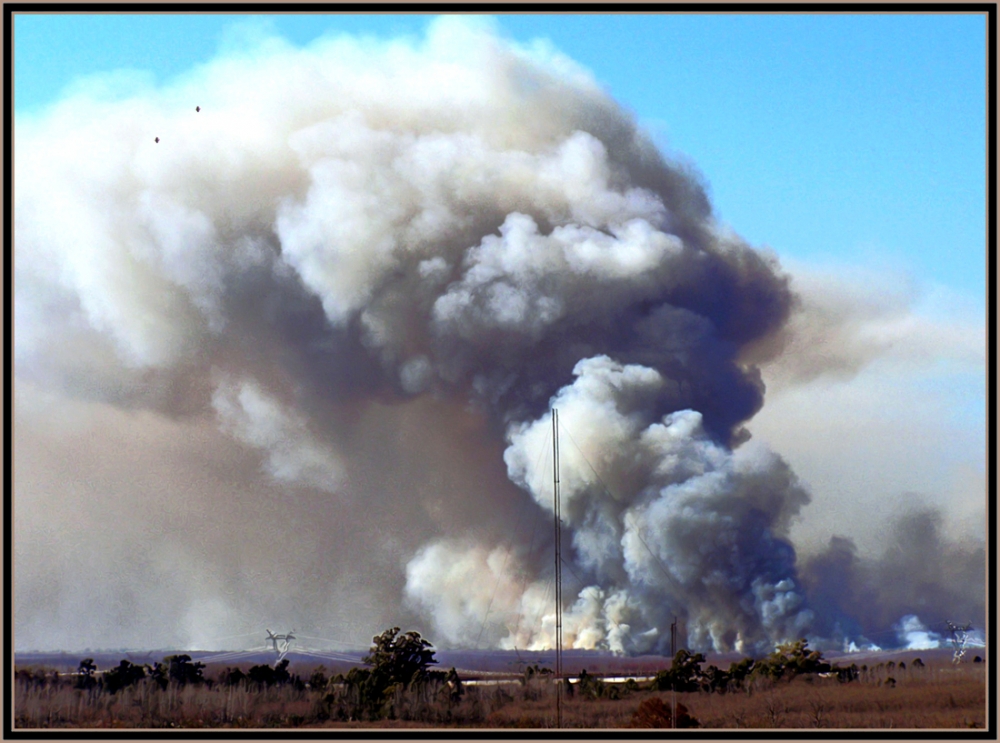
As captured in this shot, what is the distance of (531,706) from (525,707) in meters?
0.25

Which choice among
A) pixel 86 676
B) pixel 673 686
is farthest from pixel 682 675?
pixel 86 676

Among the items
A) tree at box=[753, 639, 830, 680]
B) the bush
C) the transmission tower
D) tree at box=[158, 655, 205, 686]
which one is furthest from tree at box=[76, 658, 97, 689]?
the transmission tower

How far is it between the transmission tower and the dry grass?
7.82m

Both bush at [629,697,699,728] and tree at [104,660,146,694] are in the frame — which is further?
tree at [104,660,146,694]

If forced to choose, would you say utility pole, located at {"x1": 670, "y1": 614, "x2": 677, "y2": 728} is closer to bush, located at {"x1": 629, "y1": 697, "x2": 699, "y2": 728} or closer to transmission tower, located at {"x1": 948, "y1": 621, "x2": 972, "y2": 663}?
bush, located at {"x1": 629, "y1": 697, "x2": 699, "y2": 728}

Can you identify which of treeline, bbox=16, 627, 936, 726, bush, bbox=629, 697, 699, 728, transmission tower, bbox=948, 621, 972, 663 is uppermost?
transmission tower, bbox=948, 621, 972, 663

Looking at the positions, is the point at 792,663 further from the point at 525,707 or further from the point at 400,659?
the point at 400,659

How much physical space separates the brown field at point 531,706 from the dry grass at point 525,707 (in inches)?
1.6

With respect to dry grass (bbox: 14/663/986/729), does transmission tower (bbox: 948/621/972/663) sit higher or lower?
higher

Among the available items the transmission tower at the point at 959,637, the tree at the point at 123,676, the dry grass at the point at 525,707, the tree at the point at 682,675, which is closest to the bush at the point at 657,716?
the dry grass at the point at 525,707

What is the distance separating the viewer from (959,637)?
6750cm

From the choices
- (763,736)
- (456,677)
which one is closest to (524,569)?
(456,677)

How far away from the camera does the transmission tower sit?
62.2 metres

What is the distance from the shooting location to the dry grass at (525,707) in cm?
4869
